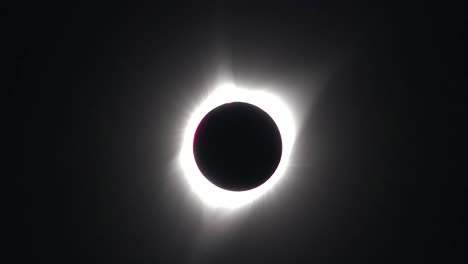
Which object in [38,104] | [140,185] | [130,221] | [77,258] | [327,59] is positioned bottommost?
[77,258]

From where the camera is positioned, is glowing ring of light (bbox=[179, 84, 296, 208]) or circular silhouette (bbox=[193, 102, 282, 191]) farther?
glowing ring of light (bbox=[179, 84, 296, 208])

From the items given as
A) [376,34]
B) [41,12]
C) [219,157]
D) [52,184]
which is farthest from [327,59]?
[52,184]

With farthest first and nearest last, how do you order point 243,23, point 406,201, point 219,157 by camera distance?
point 406,201 → point 243,23 → point 219,157

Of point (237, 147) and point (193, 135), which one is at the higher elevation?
point (193, 135)

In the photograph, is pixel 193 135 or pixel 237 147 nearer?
pixel 237 147

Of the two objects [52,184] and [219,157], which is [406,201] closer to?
[219,157]
